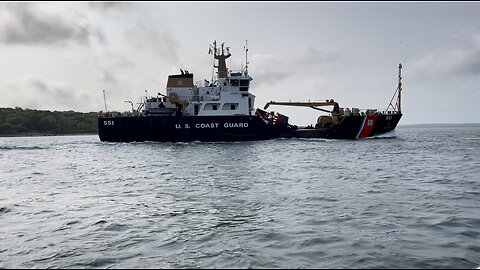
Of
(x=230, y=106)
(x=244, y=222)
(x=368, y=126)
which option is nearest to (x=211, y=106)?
(x=230, y=106)

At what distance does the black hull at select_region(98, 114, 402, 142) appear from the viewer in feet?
138

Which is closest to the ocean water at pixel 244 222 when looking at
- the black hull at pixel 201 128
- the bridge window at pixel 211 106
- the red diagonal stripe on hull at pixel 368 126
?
the black hull at pixel 201 128

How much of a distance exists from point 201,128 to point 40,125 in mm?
115111

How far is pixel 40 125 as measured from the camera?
132500 millimetres

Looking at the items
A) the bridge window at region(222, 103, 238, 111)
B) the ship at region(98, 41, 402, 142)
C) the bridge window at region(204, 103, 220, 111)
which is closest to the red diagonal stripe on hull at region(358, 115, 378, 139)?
the ship at region(98, 41, 402, 142)

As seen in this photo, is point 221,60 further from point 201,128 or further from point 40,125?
point 40,125

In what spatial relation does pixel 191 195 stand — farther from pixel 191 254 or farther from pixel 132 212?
pixel 191 254

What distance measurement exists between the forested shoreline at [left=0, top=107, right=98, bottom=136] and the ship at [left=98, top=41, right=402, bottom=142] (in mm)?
105007

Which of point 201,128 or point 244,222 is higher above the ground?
point 201,128

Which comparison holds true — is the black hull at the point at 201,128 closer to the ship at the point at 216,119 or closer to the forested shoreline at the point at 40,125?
the ship at the point at 216,119

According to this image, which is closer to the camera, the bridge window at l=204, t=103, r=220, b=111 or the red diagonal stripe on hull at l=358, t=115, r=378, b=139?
the bridge window at l=204, t=103, r=220, b=111

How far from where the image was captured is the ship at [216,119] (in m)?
42.0

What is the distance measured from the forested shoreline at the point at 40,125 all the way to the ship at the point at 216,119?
105m

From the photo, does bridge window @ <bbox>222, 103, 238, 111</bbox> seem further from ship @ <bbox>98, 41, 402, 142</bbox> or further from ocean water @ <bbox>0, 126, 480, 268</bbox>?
ocean water @ <bbox>0, 126, 480, 268</bbox>
